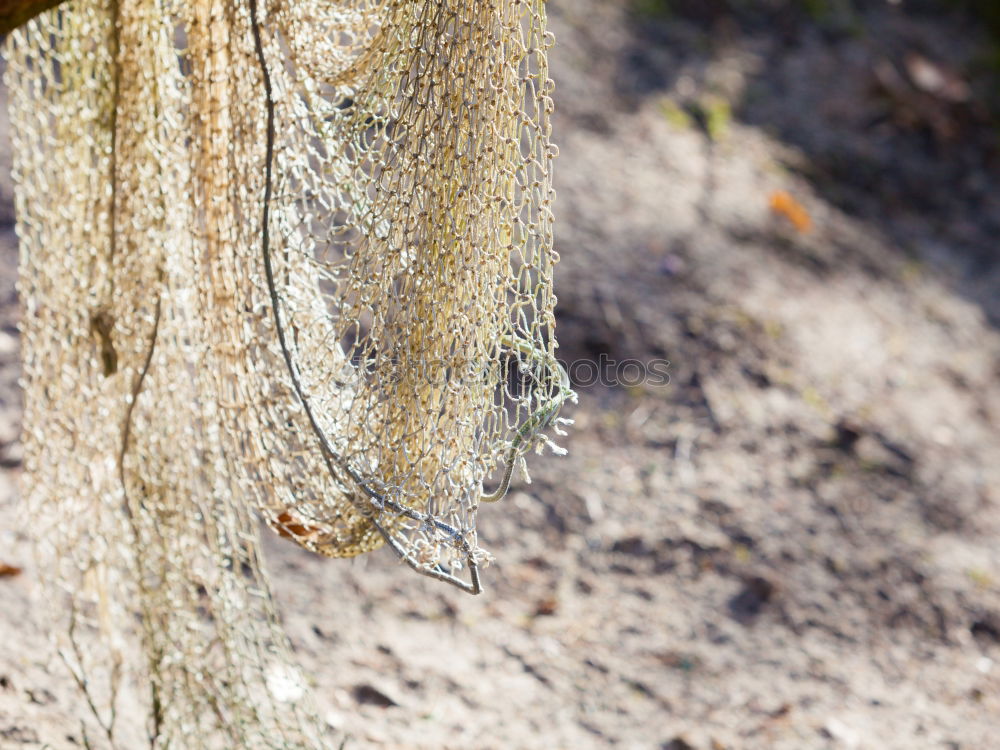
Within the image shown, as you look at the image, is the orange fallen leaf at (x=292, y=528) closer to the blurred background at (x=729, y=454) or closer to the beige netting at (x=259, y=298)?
the beige netting at (x=259, y=298)

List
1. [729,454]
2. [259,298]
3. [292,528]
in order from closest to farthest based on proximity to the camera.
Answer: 1. [259,298]
2. [292,528]
3. [729,454]

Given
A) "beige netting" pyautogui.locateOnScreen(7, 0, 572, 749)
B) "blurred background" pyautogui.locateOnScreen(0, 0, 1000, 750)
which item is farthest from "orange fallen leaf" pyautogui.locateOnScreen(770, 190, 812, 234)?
"beige netting" pyautogui.locateOnScreen(7, 0, 572, 749)

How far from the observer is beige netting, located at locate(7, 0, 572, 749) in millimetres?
1443

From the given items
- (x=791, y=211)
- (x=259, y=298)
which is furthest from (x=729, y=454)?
(x=259, y=298)

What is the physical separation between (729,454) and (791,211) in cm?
150

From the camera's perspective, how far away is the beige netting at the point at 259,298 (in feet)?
4.74

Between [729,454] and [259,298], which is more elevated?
[259,298]

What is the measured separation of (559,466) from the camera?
9.93 ft

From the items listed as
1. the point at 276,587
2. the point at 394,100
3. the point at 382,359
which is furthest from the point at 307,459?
the point at 276,587

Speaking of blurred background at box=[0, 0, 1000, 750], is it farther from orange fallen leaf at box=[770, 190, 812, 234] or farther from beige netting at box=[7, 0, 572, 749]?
beige netting at box=[7, 0, 572, 749]

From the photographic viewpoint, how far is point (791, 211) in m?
4.21

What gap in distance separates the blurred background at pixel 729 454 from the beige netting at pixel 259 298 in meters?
0.43

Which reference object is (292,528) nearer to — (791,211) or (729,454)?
(729,454)

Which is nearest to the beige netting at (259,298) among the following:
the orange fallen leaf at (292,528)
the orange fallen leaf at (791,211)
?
the orange fallen leaf at (292,528)
